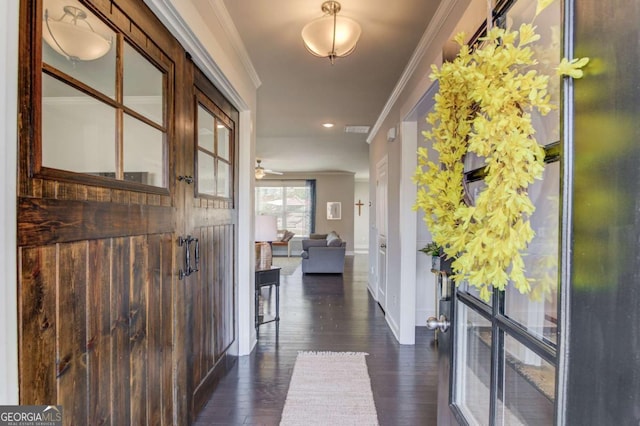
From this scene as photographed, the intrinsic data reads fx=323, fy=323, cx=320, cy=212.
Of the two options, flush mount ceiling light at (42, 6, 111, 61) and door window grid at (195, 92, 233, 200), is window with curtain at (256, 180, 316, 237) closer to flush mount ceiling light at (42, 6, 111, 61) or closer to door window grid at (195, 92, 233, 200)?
door window grid at (195, 92, 233, 200)

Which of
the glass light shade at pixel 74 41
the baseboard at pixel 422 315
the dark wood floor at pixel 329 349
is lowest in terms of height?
the dark wood floor at pixel 329 349

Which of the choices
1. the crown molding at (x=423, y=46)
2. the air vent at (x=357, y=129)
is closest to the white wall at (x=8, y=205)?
the crown molding at (x=423, y=46)

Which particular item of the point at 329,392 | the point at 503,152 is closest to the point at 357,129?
the point at 329,392

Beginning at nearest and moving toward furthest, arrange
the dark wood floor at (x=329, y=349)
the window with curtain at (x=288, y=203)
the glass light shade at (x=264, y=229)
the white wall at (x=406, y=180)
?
the dark wood floor at (x=329, y=349) < the white wall at (x=406, y=180) < the glass light shade at (x=264, y=229) < the window with curtain at (x=288, y=203)

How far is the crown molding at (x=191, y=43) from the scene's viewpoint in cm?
145

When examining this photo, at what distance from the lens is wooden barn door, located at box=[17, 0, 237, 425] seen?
857 millimetres

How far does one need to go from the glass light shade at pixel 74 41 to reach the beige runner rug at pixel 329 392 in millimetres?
2118

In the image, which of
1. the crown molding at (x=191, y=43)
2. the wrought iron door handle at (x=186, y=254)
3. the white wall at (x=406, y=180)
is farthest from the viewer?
the white wall at (x=406, y=180)

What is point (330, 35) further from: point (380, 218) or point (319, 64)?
point (380, 218)

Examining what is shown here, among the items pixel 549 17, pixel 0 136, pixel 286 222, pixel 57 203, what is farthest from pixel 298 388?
pixel 286 222

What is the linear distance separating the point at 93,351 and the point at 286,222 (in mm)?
9745

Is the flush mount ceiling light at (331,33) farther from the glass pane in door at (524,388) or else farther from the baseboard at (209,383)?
the baseboard at (209,383)

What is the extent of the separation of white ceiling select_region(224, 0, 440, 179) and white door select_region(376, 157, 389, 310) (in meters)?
0.77

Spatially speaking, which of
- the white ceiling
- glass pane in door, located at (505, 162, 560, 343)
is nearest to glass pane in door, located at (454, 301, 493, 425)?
glass pane in door, located at (505, 162, 560, 343)
